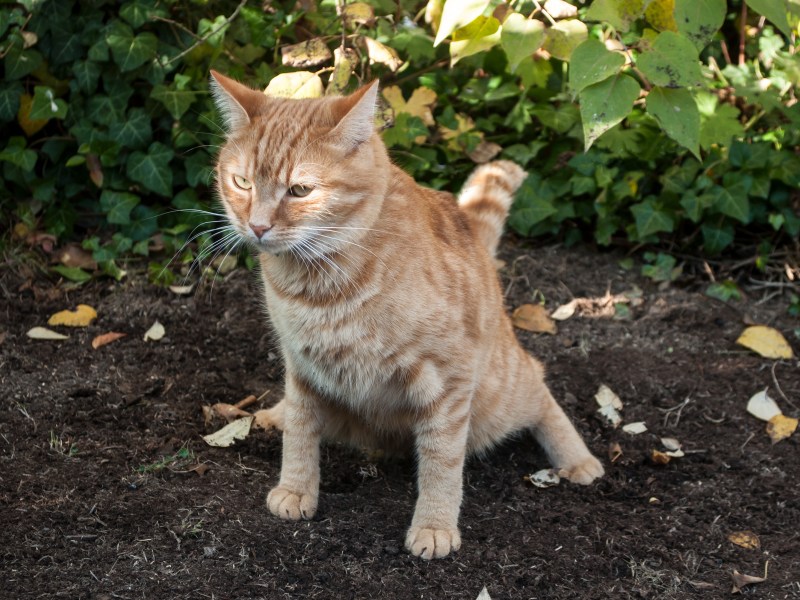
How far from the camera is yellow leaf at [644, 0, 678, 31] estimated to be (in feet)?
9.99

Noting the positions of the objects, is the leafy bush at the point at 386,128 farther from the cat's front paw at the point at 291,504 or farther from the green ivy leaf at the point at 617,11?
the cat's front paw at the point at 291,504

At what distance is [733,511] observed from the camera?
3254 mm

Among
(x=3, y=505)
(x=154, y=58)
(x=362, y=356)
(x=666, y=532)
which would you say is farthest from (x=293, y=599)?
(x=154, y=58)

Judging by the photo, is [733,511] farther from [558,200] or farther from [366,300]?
[558,200]

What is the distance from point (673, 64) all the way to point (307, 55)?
1555mm

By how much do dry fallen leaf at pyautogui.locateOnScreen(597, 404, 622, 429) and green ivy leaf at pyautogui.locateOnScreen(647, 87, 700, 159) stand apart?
4.45ft

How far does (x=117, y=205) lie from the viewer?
4.48 metres

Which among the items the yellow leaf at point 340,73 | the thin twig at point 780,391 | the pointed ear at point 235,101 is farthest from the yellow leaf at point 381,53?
the thin twig at point 780,391

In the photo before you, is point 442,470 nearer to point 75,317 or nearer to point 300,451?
point 300,451

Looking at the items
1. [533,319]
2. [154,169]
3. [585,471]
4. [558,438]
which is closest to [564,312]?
[533,319]

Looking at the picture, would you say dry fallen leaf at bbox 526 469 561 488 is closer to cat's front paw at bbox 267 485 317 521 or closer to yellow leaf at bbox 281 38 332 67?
cat's front paw at bbox 267 485 317 521

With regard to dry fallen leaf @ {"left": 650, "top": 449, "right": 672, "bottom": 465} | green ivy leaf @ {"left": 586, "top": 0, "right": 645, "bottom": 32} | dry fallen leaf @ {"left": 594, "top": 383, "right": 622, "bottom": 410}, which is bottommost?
dry fallen leaf @ {"left": 594, "top": 383, "right": 622, "bottom": 410}

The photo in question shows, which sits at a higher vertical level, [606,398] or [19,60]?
[19,60]

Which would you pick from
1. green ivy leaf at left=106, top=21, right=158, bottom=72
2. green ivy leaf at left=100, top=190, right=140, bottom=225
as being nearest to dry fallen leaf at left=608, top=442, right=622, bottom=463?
green ivy leaf at left=100, top=190, right=140, bottom=225
